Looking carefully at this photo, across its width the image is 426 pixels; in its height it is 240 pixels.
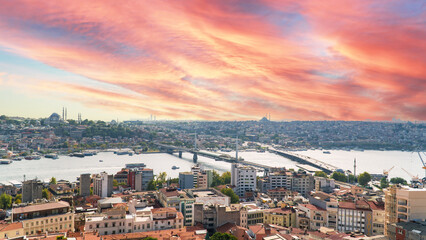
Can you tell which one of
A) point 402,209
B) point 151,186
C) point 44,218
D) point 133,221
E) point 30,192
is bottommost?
point 151,186

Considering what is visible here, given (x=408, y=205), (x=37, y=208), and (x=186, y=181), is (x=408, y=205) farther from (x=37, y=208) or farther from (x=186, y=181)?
(x=186, y=181)

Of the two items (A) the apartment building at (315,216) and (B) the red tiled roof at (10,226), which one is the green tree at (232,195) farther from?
(B) the red tiled roof at (10,226)

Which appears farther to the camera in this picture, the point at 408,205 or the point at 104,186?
the point at 104,186

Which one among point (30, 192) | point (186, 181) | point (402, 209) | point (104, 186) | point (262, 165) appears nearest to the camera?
point (402, 209)

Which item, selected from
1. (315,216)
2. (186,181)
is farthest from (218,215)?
(186,181)

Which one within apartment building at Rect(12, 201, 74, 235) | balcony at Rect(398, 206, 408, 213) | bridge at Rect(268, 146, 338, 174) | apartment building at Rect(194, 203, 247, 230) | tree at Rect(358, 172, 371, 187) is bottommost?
bridge at Rect(268, 146, 338, 174)

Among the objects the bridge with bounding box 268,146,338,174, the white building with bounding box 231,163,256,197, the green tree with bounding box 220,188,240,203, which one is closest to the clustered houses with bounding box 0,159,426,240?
the green tree with bounding box 220,188,240,203

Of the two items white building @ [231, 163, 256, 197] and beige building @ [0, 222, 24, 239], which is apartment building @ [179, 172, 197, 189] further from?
beige building @ [0, 222, 24, 239]

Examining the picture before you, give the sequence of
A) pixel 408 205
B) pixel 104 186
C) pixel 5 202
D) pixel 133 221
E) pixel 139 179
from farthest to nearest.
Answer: pixel 139 179 → pixel 104 186 → pixel 5 202 → pixel 133 221 → pixel 408 205
